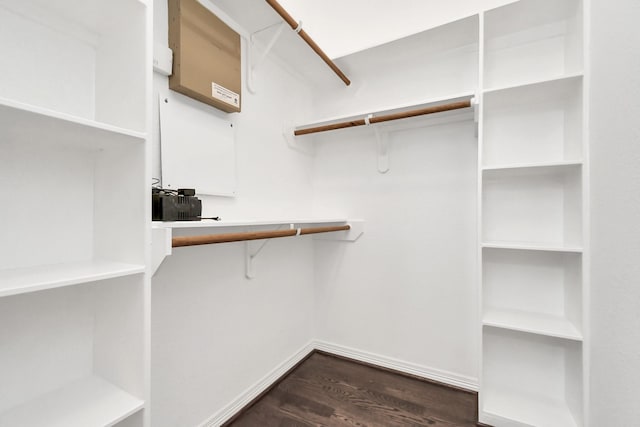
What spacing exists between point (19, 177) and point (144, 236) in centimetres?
36

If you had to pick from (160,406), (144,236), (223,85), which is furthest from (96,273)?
(223,85)

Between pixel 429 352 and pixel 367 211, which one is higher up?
pixel 367 211

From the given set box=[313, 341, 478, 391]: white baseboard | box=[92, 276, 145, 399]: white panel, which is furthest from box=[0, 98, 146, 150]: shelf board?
box=[313, 341, 478, 391]: white baseboard

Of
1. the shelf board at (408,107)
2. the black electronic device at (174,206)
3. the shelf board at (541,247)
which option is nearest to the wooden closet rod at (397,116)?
the shelf board at (408,107)

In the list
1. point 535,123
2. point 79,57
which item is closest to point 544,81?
point 535,123

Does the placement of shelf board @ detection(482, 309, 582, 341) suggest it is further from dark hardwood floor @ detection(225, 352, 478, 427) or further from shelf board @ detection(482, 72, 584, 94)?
shelf board @ detection(482, 72, 584, 94)

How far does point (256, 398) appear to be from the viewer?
→ 5.33 feet

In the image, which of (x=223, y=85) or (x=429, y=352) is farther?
(x=429, y=352)

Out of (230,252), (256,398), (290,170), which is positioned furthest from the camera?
(290,170)

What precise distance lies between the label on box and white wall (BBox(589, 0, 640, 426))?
1.45 meters

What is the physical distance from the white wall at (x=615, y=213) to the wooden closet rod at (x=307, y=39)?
1247mm

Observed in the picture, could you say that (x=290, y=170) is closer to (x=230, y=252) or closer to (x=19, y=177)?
(x=230, y=252)

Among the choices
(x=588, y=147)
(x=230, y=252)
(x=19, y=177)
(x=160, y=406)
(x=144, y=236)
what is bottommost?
(x=160, y=406)

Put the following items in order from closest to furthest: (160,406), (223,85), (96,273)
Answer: (96,273), (160,406), (223,85)
